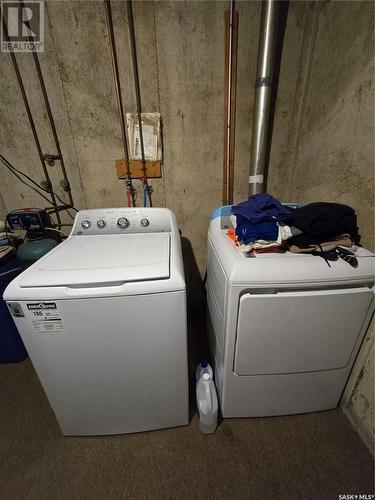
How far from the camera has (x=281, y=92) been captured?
1.49 metres

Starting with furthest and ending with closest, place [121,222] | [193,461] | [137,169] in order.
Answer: [137,169]
[121,222]
[193,461]

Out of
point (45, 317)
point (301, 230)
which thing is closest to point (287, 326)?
point (301, 230)

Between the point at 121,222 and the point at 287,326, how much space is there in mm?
1090

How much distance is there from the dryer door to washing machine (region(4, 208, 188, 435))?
30 centimetres

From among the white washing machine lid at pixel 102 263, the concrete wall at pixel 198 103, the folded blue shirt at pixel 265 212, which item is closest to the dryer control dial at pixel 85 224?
the white washing machine lid at pixel 102 263

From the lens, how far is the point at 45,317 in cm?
78

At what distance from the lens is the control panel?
130 cm

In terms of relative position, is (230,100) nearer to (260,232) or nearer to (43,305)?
(260,232)

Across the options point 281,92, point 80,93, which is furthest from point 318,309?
point 80,93

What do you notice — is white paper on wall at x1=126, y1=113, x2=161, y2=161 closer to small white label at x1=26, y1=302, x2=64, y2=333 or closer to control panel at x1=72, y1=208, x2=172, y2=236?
control panel at x1=72, y1=208, x2=172, y2=236

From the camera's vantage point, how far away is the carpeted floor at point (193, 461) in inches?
36.1

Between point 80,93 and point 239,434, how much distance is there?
2.39 metres

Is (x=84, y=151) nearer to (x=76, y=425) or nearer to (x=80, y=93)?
(x=80, y=93)

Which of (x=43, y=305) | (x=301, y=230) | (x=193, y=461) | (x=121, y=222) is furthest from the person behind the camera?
(x=121, y=222)
